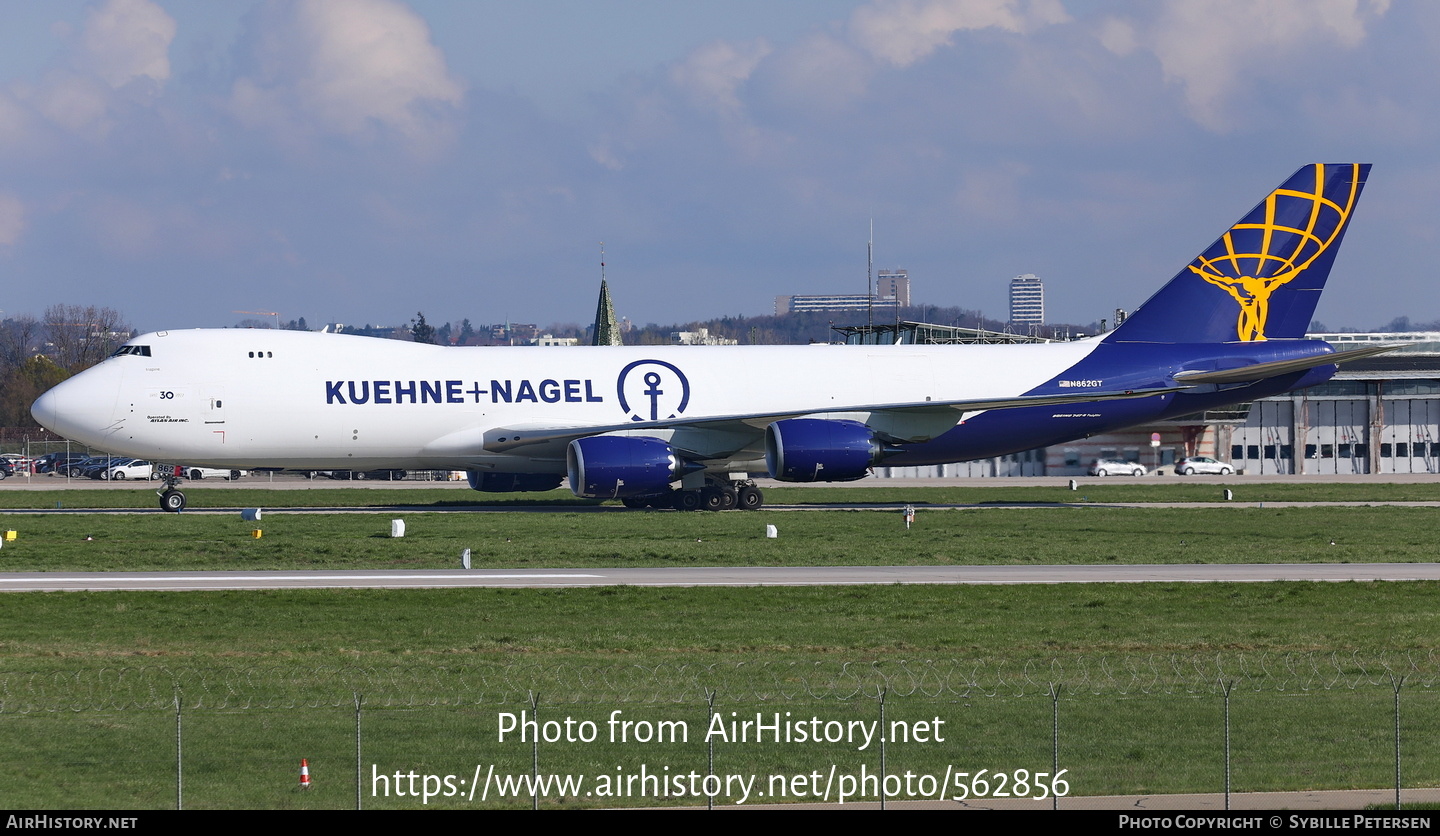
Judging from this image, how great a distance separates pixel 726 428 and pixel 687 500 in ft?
9.60

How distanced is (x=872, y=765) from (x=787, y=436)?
29.3m

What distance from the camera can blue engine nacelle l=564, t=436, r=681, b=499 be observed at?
139ft

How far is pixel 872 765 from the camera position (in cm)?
1445

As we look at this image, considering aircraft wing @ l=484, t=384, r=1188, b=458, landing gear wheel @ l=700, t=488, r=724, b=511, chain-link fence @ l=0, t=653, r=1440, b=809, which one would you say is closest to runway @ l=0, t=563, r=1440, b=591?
chain-link fence @ l=0, t=653, r=1440, b=809

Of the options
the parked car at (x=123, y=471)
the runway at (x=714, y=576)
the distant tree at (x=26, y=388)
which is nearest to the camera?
the runway at (x=714, y=576)

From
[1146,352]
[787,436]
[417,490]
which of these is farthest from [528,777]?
[417,490]

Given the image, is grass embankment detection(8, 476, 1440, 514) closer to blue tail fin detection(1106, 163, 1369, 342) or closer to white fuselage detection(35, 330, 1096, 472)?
white fuselage detection(35, 330, 1096, 472)

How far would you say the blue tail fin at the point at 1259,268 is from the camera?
49750 millimetres

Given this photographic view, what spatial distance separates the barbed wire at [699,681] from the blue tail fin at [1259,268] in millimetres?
30493

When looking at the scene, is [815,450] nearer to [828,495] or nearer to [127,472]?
[828,495]

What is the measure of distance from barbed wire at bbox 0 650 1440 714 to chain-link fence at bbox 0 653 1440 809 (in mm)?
64

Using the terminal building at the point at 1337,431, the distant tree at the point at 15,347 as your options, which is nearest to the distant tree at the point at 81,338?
the distant tree at the point at 15,347

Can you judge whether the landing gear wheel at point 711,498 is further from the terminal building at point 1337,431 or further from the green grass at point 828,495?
the terminal building at point 1337,431
